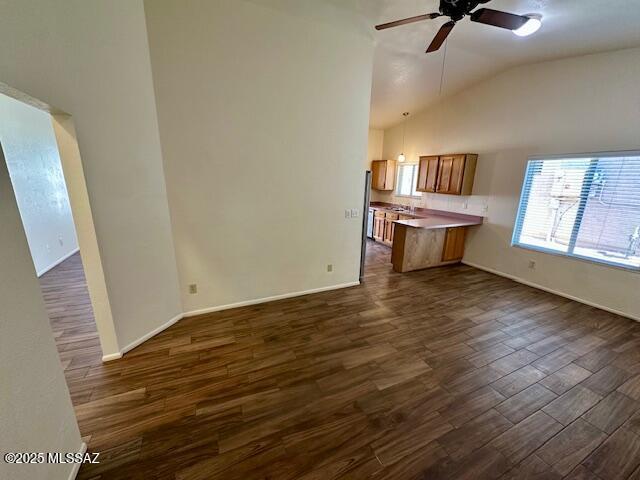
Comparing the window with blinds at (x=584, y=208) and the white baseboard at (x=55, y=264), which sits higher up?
the window with blinds at (x=584, y=208)

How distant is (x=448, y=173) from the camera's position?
16.7 ft

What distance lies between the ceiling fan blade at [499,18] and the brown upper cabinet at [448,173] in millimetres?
2799

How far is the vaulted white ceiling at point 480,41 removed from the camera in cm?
257

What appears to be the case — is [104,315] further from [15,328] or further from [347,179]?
[347,179]

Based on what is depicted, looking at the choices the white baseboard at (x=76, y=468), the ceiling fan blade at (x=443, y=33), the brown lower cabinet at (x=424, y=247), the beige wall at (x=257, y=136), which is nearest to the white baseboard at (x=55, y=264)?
the beige wall at (x=257, y=136)

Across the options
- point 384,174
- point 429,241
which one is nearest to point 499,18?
point 429,241

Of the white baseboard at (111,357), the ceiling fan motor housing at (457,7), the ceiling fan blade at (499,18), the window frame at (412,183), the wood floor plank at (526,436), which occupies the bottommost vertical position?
the wood floor plank at (526,436)

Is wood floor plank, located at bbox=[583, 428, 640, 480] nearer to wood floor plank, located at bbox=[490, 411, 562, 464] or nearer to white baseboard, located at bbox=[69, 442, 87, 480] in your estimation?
wood floor plank, located at bbox=[490, 411, 562, 464]

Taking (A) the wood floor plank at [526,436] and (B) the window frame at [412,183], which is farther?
(B) the window frame at [412,183]

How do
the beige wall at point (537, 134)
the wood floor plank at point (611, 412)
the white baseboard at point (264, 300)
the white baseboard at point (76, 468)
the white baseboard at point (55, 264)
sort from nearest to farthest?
1. the white baseboard at point (76, 468)
2. the wood floor plank at point (611, 412)
3. the white baseboard at point (264, 300)
4. the beige wall at point (537, 134)
5. the white baseboard at point (55, 264)

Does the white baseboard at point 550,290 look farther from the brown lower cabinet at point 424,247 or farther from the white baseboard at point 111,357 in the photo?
the white baseboard at point 111,357

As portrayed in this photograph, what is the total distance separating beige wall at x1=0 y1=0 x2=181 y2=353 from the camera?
1508mm

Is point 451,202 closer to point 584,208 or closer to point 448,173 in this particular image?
point 448,173

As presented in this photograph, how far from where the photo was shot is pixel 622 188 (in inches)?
126
